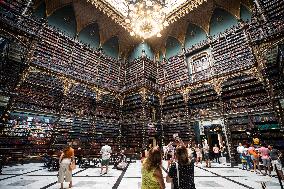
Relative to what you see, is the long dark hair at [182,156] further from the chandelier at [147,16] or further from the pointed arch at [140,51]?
the pointed arch at [140,51]

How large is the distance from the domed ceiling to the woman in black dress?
38.9 ft

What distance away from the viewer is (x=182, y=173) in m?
2.37

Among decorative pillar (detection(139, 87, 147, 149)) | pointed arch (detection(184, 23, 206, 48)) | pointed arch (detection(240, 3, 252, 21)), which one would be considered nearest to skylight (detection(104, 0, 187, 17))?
pointed arch (detection(184, 23, 206, 48))

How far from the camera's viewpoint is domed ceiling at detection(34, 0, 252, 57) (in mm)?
12336

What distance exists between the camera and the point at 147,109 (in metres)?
13.5

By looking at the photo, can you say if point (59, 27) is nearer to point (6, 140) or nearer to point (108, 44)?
point (108, 44)

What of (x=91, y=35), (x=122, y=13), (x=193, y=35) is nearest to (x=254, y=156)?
(x=193, y=35)

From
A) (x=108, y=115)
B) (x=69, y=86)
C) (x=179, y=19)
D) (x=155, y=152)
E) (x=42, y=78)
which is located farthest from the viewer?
(x=179, y=19)

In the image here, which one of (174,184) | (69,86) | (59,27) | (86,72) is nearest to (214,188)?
(174,184)

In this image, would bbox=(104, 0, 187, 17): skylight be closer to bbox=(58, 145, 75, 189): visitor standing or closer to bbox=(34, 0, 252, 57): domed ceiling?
bbox=(34, 0, 252, 57): domed ceiling

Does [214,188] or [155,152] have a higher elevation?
[155,152]

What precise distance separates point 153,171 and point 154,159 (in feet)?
0.51

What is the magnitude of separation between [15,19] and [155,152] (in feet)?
31.6

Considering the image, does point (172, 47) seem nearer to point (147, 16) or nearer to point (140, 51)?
point (140, 51)
